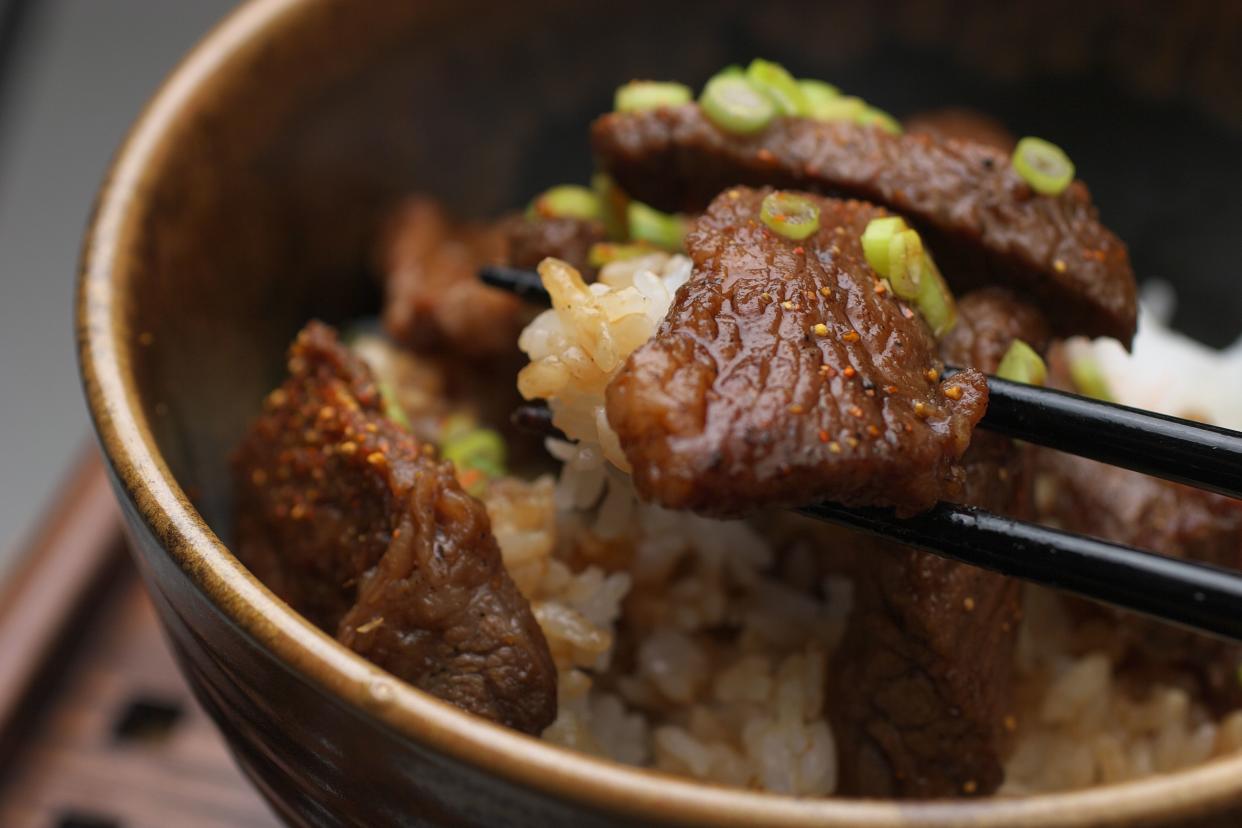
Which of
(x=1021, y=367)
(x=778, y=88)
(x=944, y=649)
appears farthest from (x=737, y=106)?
(x=944, y=649)

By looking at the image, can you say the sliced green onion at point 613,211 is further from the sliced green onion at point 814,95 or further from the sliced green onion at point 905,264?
the sliced green onion at point 905,264

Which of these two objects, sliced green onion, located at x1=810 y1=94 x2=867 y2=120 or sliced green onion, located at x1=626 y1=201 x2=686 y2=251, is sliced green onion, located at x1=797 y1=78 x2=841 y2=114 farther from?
sliced green onion, located at x1=626 y1=201 x2=686 y2=251

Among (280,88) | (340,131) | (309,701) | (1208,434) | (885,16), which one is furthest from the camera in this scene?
(885,16)

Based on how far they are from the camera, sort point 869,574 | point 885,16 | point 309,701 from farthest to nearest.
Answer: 1. point 885,16
2. point 869,574
3. point 309,701

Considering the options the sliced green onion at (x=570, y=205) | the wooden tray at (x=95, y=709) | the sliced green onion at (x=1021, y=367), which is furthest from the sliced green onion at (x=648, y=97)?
the wooden tray at (x=95, y=709)

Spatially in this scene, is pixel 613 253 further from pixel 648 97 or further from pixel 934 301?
pixel 934 301

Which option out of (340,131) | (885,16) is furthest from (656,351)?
(885,16)

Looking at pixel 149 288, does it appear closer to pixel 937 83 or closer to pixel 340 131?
pixel 340 131
